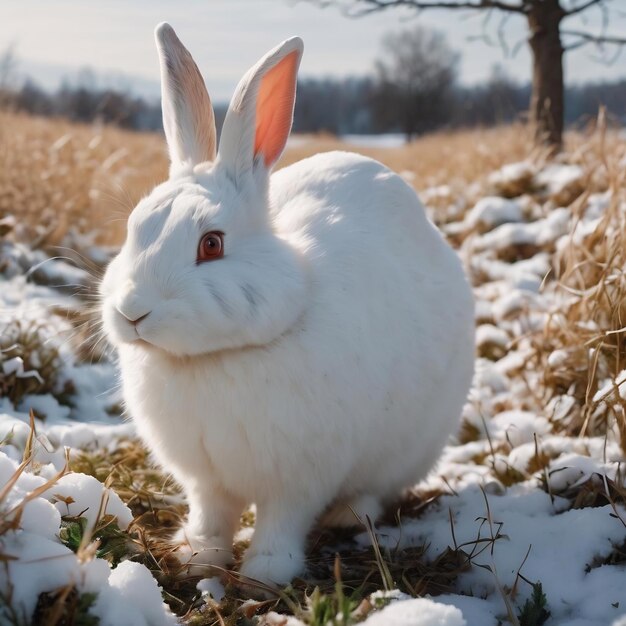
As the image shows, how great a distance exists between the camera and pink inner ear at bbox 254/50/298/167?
2.77m

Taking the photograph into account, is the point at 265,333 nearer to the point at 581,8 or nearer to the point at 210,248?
the point at 210,248

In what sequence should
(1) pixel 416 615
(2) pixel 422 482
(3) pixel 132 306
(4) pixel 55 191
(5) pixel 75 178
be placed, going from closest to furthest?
(1) pixel 416 615
(3) pixel 132 306
(2) pixel 422 482
(4) pixel 55 191
(5) pixel 75 178

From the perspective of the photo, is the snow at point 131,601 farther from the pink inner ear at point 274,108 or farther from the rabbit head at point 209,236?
the pink inner ear at point 274,108

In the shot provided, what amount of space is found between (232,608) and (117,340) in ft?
2.89

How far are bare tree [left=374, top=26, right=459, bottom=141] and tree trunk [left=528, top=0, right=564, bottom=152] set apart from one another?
131ft

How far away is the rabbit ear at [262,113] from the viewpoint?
8.62ft

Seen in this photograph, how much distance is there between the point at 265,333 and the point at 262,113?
81 centimetres

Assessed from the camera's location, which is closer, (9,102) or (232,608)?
(232,608)

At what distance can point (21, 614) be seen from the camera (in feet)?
6.22

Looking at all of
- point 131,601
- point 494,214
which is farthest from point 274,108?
point 494,214

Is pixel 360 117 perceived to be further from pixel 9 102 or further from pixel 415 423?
pixel 415 423

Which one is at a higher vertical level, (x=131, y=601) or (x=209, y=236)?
(x=209, y=236)

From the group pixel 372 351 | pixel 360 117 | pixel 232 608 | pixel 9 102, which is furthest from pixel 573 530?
pixel 360 117

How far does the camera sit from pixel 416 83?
5375cm
